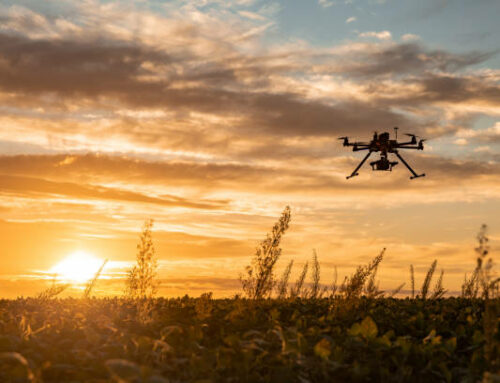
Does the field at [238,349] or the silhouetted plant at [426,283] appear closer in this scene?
the field at [238,349]

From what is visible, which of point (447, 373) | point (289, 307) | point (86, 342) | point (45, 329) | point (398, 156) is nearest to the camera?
point (447, 373)

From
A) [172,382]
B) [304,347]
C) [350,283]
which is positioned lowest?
[172,382]

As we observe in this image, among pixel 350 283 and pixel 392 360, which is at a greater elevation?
pixel 350 283

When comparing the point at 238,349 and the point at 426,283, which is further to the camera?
the point at 426,283

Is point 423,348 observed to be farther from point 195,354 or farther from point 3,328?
point 3,328

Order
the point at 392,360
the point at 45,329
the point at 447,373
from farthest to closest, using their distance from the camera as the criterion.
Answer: the point at 45,329 < the point at 392,360 < the point at 447,373

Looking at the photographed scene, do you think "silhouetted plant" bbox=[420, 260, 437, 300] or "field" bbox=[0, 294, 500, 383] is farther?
"silhouetted plant" bbox=[420, 260, 437, 300]

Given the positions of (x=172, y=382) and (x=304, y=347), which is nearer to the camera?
(x=172, y=382)

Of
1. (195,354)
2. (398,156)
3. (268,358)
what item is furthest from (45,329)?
(398,156)
